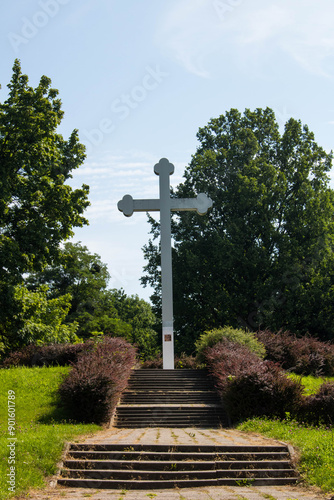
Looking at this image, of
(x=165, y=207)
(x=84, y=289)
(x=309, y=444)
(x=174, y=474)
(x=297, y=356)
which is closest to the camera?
(x=174, y=474)

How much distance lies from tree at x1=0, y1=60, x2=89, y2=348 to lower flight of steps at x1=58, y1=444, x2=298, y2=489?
10208 millimetres

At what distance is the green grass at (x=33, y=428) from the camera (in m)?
6.60

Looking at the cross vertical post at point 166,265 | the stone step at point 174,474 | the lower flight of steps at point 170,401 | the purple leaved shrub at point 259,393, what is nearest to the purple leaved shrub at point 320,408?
the purple leaved shrub at point 259,393

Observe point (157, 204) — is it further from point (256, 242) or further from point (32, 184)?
point (256, 242)

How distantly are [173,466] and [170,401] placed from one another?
20.6 ft

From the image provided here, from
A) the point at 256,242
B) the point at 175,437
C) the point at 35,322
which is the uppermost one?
the point at 256,242

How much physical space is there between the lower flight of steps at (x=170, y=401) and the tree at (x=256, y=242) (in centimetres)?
1020

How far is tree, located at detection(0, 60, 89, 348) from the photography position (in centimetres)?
1700

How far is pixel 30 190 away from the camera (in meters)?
18.3

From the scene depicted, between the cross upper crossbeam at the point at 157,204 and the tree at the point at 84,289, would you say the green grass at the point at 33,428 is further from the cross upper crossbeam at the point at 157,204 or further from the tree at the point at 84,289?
the tree at the point at 84,289

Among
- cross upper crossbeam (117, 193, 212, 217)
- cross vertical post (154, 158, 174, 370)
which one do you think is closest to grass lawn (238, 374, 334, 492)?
cross vertical post (154, 158, 174, 370)

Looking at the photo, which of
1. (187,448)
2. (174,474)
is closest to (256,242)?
(187,448)

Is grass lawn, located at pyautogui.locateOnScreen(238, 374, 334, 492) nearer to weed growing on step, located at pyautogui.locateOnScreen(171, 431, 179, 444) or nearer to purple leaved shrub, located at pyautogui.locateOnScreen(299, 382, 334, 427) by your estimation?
purple leaved shrub, located at pyautogui.locateOnScreen(299, 382, 334, 427)

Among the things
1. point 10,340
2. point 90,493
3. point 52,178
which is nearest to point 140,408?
point 90,493
